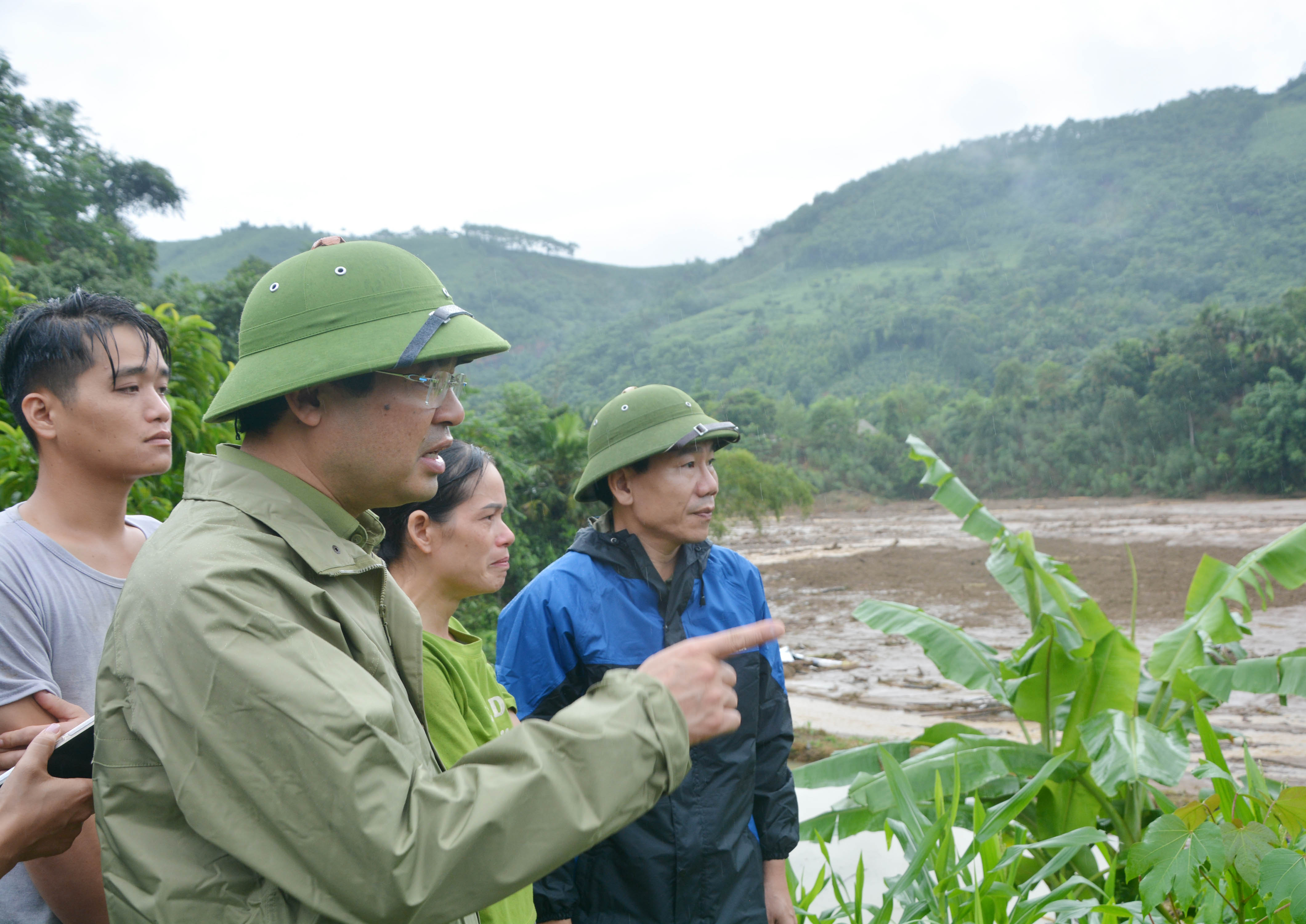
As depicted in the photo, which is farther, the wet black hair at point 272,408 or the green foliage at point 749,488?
the green foliage at point 749,488

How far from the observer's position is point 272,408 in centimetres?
131

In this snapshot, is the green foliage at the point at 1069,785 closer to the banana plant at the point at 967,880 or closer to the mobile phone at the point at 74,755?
the banana plant at the point at 967,880

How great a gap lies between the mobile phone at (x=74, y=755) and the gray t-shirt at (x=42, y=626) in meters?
0.23

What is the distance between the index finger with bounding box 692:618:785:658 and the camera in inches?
46.9

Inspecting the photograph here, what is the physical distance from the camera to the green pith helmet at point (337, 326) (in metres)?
1.23

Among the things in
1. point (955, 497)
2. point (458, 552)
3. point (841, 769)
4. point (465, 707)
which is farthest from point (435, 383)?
point (955, 497)

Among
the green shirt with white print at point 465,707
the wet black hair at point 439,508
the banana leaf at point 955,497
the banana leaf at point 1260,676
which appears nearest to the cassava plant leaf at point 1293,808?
the banana leaf at point 1260,676

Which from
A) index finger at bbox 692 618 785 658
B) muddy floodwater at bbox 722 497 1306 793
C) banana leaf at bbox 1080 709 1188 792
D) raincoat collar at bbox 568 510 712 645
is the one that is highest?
index finger at bbox 692 618 785 658

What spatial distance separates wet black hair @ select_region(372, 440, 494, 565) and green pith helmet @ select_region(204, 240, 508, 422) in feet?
3.36

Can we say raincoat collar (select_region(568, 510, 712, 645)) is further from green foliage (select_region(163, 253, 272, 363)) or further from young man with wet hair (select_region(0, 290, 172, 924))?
green foliage (select_region(163, 253, 272, 363))

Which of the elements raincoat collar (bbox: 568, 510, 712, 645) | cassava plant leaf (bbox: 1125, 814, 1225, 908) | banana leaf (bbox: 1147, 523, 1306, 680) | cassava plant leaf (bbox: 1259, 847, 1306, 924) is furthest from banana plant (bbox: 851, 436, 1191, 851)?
raincoat collar (bbox: 568, 510, 712, 645)

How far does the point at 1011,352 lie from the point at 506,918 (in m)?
70.7

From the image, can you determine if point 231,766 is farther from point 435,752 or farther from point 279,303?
point 279,303

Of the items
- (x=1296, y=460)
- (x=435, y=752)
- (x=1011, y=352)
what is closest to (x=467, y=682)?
(x=435, y=752)
